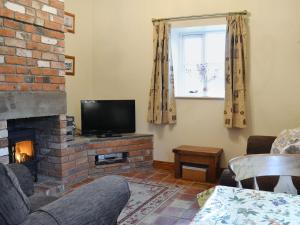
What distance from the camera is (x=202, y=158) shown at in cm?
392

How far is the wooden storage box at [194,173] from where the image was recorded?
3939 mm

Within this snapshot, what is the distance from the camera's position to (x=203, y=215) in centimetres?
105

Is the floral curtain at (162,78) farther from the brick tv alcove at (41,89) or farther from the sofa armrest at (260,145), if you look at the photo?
the sofa armrest at (260,145)

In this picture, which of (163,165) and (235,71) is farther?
(163,165)

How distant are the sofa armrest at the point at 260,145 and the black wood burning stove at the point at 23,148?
7.84 feet

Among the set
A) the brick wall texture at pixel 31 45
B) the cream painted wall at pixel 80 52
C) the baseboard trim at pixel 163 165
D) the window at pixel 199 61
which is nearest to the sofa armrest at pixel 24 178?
the brick wall texture at pixel 31 45

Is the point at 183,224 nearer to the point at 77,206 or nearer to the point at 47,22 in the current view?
the point at 77,206

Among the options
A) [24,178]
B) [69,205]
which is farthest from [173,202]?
[69,205]

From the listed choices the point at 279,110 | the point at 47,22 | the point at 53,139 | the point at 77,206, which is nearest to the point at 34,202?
the point at 77,206

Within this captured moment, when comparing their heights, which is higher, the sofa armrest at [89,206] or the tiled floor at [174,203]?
the sofa armrest at [89,206]

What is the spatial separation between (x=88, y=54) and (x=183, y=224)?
315 centimetres

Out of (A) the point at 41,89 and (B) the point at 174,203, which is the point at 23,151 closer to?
(A) the point at 41,89

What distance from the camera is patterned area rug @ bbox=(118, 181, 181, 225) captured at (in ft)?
9.14

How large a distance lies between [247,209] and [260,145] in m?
2.46
